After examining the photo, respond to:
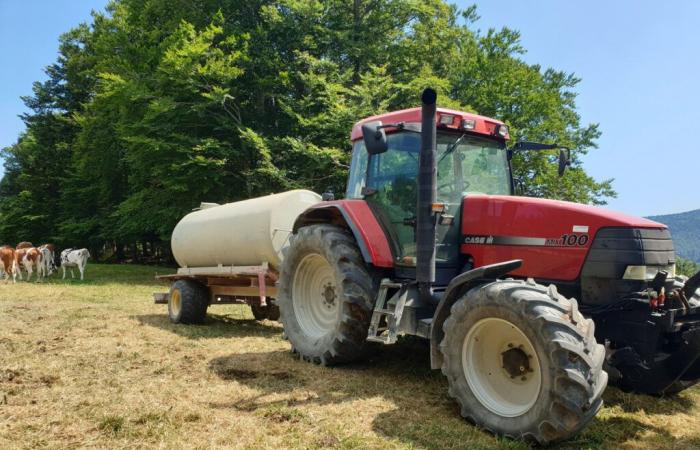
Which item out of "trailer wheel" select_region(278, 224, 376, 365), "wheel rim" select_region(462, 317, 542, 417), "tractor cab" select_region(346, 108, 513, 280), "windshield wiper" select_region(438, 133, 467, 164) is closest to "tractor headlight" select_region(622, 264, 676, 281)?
"wheel rim" select_region(462, 317, 542, 417)

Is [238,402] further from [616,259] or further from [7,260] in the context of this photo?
[7,260]

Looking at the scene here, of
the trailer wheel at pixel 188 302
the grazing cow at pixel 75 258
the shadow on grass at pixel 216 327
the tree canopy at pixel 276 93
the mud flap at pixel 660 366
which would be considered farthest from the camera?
the grazing cow at pixel 75 258

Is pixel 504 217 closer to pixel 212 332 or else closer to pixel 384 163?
pixel 384 163

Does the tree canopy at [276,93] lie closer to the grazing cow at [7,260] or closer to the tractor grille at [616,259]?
the grazing cow at [7,260]

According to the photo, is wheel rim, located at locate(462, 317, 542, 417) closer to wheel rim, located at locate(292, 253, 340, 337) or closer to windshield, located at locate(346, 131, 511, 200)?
windshield, located at locate(346, 131, 511, 200)

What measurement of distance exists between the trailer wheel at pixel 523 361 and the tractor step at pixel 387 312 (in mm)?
798

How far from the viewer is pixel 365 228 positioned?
18.4 ft

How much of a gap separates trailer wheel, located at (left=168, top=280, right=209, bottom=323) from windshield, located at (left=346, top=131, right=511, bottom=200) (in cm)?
461

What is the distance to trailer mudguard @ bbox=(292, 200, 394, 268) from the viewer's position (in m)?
5.47

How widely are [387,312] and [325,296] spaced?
1.36 meters

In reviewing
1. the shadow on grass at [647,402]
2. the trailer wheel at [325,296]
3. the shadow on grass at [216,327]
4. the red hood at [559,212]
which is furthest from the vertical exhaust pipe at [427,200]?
the shadow on grass at [216,327]

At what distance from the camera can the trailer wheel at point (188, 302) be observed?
914 cm

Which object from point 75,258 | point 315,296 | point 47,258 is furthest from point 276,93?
point 315,296

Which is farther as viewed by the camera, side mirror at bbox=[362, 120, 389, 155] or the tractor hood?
side mirror at bbox=[362, 120, 389, 155]
